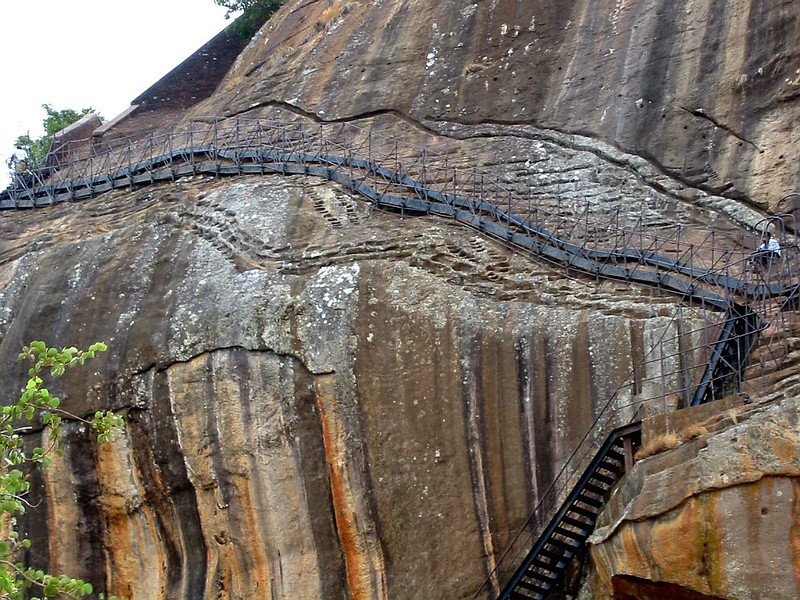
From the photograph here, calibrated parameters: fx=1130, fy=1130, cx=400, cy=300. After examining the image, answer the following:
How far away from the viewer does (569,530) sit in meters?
12.3

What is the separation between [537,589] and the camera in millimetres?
12180

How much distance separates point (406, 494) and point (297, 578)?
5.07ft

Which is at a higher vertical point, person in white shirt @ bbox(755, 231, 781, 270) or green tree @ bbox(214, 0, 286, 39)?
green tree @ bbox(214, 0, 286, 39)

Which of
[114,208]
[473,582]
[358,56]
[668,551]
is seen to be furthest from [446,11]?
[668,551]

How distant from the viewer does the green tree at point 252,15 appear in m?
27.4

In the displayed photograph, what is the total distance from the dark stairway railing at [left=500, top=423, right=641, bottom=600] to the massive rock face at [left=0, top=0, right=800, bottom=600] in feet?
1.40

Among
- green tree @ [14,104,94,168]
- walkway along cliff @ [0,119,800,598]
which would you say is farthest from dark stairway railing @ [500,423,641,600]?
green tree @ [14,104,94,168]

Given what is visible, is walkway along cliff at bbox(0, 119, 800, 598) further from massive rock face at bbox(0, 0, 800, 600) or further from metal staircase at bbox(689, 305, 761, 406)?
massive rock face at bbox(0, 0, 800, 600)

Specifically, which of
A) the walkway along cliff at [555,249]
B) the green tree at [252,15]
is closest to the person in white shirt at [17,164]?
the walkway along cliff at [555,249]

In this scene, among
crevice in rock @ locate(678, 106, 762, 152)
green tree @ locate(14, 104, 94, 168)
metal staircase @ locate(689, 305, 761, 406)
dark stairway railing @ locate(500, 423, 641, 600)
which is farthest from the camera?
green tree @ locate(14, 104, 94, 168)

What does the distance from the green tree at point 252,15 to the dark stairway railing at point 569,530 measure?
18.1 meters

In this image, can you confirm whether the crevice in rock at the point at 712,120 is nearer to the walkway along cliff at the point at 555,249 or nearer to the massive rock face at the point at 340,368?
the massive rock face at the point at 340,368

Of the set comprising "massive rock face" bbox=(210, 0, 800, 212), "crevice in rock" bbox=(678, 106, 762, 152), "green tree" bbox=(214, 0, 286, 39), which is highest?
"green tree" bbox=(214, 0, 286, 39)

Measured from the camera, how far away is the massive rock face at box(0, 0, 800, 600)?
1275 cm
